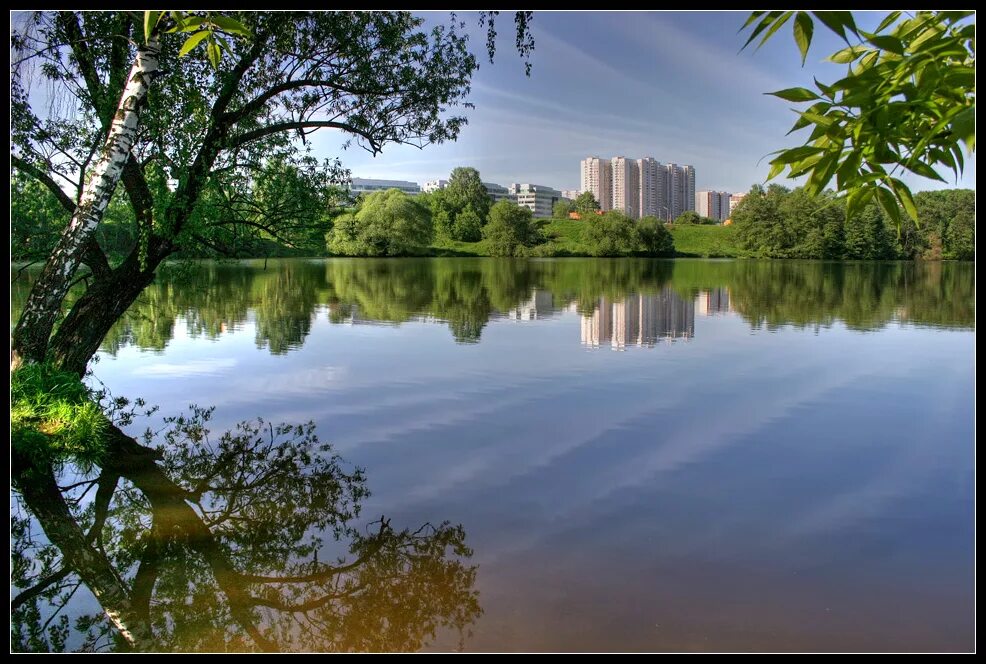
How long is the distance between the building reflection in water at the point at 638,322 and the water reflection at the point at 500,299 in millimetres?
51

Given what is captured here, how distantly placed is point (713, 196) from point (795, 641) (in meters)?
52.3

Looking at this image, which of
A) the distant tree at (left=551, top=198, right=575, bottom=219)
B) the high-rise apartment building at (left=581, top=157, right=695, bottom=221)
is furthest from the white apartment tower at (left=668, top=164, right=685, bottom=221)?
the distant tree at (left=551, top=198, right=575, bottom=219)

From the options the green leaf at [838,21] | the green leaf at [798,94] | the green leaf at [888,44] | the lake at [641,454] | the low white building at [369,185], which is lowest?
the lake at [641,454]

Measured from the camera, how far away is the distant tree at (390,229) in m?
33.6

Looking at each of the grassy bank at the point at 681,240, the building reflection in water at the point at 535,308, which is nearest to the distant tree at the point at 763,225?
the grassy bank at the point at 681,240

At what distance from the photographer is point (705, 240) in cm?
5231

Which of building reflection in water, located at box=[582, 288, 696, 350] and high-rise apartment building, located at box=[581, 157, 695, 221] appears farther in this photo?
high-rise apartment building, located at box=[581, 157, 695, 221]

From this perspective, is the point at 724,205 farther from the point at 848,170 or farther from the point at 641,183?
the point at 848,170

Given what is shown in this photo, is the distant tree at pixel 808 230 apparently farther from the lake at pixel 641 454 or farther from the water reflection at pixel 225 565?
the water reflection at pixel 225 565

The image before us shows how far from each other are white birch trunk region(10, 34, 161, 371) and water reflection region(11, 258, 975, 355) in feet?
6.95

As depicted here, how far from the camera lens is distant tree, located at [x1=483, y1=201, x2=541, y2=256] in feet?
156

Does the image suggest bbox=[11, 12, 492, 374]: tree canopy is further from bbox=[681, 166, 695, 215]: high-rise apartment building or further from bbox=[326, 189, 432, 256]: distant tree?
bbox=[326, 189, 432, 256]: distant tree
